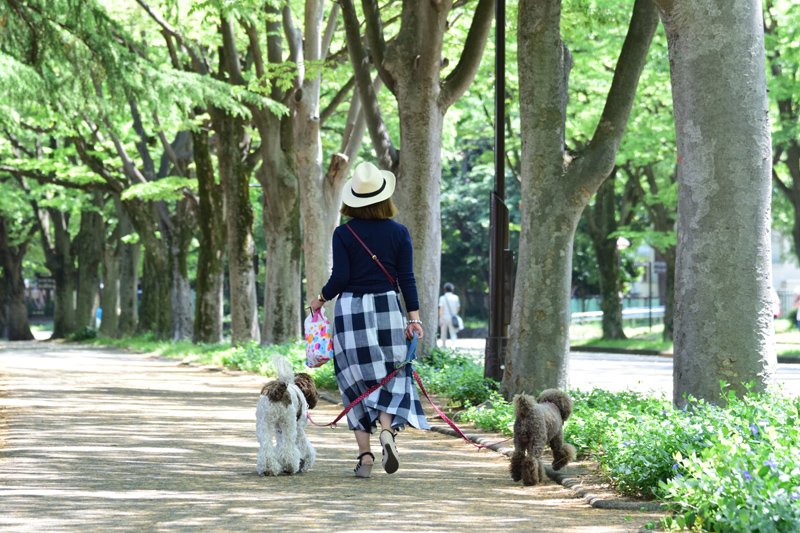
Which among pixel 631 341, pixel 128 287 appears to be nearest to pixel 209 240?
pixel 631 341

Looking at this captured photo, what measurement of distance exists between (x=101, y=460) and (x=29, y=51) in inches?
283

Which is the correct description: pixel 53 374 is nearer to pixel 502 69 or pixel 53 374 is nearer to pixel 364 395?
pixel 502 69

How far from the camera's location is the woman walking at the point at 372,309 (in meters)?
8.63

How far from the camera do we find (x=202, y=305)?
94.4 ft

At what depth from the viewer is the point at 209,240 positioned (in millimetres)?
28438

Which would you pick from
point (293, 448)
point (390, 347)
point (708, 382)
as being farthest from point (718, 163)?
point (293, 448)

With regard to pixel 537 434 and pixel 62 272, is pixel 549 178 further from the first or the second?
pixel 62 272

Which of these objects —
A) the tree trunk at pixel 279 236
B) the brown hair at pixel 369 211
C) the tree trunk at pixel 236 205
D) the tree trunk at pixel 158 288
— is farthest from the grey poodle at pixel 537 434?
the tree trunk at pixel 158 288

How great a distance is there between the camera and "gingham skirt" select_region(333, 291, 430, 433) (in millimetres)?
8625

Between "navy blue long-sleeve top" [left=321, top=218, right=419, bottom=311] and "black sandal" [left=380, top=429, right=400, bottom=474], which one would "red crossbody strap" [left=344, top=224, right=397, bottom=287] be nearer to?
"navy blue long-sleeve top" [left=321, top=218, right=419, bottom=311]

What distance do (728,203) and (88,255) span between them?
37.0 meters

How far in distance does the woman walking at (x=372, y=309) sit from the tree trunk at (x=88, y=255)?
1359 inches

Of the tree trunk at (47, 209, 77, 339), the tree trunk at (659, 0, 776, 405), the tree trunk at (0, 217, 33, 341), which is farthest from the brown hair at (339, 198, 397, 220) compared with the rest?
the tree trunk at (0, 217, 33, 341)

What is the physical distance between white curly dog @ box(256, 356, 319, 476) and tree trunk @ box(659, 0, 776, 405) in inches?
101
